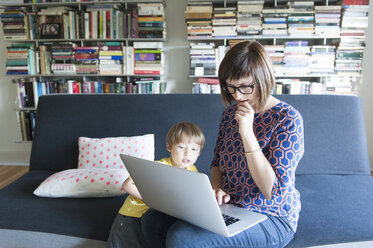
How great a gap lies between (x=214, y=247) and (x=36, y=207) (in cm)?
92

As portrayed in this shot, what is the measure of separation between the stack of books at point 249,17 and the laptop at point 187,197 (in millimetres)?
2406

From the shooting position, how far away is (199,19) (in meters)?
3.11

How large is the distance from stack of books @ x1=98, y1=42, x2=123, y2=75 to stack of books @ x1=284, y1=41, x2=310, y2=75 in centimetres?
174

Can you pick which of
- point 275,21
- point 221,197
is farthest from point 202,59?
point 221,197

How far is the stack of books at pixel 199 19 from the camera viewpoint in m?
3.08

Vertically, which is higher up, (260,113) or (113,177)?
(260,113)

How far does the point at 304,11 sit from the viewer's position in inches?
119

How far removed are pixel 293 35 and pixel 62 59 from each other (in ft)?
8.05

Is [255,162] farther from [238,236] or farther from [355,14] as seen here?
[355,14]

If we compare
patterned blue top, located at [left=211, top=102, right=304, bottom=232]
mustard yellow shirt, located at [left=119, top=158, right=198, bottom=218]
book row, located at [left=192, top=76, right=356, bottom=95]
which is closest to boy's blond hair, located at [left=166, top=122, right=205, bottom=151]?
patterned blue top, located at [left=211, top=102, right=304, bottom=232]

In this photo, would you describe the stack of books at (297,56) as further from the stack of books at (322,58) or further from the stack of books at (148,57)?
the stack of books at (148,57)

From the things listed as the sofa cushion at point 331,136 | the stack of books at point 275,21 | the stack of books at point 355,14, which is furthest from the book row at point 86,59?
the stack of books at point 355,14

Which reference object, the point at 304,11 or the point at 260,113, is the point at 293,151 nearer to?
the point at 260,113

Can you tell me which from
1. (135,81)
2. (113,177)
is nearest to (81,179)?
(113,177)
